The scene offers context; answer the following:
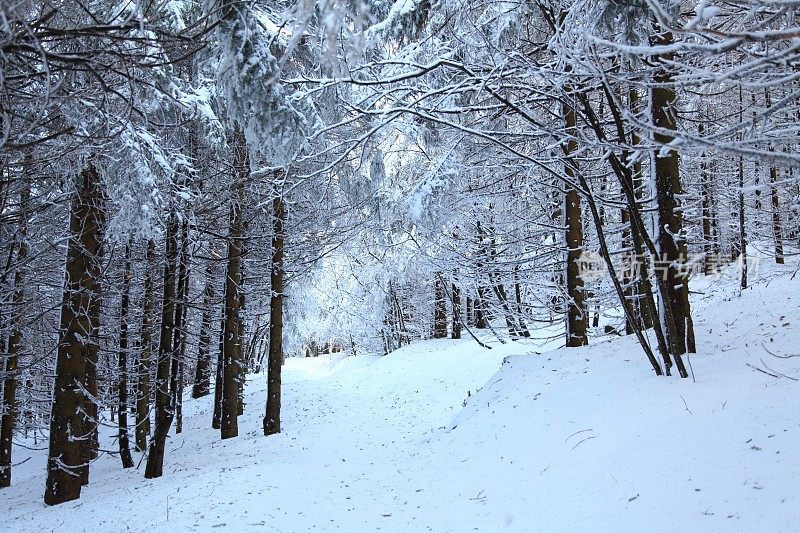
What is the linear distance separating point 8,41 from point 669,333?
6214 millimetres

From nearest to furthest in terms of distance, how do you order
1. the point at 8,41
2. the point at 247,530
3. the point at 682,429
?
the point at 8,41
the point at 682,429
the point at 247,530

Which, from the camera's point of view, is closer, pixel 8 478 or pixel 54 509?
pixel 54 509

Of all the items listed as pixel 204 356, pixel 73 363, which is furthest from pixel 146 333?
pixel 204 356

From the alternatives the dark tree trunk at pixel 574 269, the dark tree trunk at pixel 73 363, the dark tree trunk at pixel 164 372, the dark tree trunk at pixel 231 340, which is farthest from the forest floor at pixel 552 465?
the dark tree trunk at pixel 231 340

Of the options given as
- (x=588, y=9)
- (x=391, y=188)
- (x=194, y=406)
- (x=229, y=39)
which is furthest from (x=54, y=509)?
(x=194, y=406)

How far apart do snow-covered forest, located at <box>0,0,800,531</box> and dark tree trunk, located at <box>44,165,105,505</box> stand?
0.04 m

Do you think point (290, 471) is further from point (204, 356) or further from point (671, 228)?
point (204, 356)

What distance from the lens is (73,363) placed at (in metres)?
7.52

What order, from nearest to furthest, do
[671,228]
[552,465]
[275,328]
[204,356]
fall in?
[552,465]
[671,228]
[275,328]
[204,356]

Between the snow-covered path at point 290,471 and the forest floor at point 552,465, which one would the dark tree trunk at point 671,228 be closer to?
the forest floor at point 552,465

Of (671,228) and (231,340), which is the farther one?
(231,340)

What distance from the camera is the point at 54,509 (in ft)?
23.0

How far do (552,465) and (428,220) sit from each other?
4.62 metres

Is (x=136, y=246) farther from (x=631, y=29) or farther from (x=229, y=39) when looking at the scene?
(x=631, y=29)
